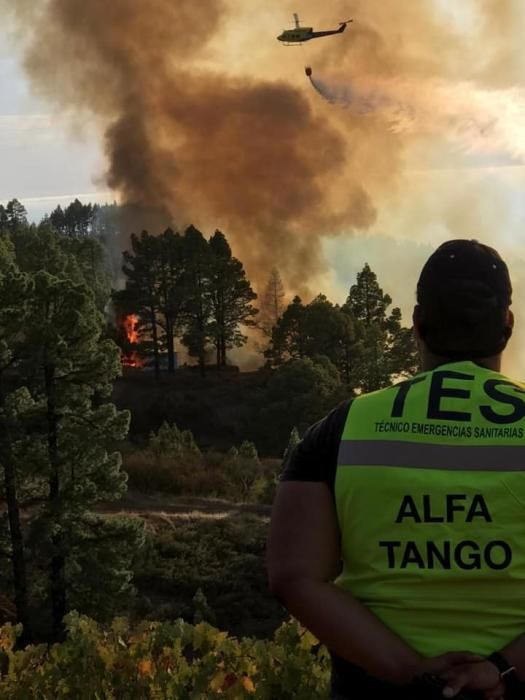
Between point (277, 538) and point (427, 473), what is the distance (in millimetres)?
425

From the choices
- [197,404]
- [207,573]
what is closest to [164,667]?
[207,573]

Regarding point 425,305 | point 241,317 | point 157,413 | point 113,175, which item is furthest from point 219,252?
point 425,305

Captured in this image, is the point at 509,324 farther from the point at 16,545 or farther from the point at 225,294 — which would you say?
the point at 225,294

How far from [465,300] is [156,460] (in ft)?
125

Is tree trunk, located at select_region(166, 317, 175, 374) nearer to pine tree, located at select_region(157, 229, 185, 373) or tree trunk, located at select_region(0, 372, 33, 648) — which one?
pine tree, located at select_region(157, 229, 185, 373)

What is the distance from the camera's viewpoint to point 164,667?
480 cm

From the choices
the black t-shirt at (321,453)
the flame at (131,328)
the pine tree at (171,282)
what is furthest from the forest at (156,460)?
the black t-shirt at (321,453)

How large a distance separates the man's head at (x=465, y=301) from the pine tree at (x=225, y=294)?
5482 centimetres

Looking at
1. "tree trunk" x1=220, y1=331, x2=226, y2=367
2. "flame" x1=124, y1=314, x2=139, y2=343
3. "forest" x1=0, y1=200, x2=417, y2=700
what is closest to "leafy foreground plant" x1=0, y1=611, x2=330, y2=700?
"forest" x1=0, y1=200, x2=417, y2=700

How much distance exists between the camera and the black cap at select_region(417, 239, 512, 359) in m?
2.30

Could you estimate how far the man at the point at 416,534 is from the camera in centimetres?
210

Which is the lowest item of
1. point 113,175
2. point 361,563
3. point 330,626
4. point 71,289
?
point 330,626

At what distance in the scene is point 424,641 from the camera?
7.02 feet

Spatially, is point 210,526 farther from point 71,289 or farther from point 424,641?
point 424,641
